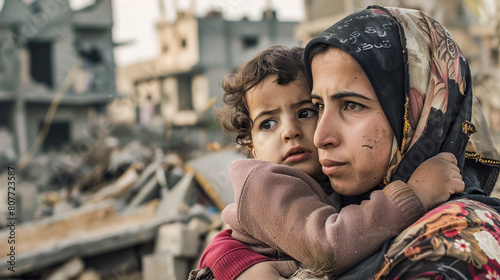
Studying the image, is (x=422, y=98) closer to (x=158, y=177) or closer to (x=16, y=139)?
(x=158, y=177)

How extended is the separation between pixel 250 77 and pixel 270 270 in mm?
913

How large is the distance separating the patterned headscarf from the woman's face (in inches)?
1.3

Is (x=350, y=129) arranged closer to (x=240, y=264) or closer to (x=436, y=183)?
(x=436, y=183)

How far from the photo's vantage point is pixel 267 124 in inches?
83.4

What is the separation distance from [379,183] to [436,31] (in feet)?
1.89

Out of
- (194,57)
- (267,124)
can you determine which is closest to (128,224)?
(267,124)

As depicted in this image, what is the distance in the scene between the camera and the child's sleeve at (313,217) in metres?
1.40

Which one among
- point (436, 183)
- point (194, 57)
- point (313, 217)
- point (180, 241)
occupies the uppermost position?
point (194, 57)

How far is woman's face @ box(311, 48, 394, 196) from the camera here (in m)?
1.54

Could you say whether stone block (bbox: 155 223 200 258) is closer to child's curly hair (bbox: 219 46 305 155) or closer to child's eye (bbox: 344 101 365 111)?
child's curly hair (bbox: 219 46 305 155)

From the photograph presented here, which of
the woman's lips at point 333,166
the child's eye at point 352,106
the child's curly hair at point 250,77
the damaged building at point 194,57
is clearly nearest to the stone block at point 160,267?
the child's curly hair at point 250,77

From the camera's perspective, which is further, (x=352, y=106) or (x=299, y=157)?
(x=299, y=157)

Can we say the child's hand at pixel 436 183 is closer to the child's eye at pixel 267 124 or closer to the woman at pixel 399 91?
the woman at pixel 399 91

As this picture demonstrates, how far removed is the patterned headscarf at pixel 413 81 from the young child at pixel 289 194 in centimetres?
9
